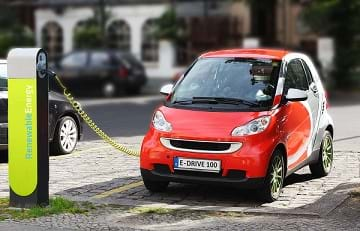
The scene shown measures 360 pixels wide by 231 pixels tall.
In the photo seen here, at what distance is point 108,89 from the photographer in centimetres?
2884

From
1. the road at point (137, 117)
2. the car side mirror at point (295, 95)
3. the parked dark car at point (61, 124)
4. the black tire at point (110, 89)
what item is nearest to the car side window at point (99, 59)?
the black tire at point (110, 89)

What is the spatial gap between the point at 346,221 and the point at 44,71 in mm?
3559

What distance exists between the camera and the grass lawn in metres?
8.30

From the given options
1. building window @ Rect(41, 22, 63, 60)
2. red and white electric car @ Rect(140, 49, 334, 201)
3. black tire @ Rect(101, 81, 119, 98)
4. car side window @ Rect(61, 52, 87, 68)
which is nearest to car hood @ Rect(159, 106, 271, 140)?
red and white electric car @ Rect(140, 49, 334, 201)

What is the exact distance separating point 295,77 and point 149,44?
25.8 m

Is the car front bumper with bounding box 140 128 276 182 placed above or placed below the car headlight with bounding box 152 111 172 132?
below

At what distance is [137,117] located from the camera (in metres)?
19.6

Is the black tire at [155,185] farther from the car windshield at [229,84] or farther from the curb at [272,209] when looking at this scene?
the car windshield at [229,84]

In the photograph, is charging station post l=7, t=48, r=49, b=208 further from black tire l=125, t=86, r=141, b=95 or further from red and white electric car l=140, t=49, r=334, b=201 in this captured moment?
black tire l=125, t=86, r=141, b=95

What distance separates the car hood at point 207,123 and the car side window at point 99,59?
781 inches

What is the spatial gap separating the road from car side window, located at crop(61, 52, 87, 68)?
248cm


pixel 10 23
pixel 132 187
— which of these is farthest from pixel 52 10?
pixel 132 187

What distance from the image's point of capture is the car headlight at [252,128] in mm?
8750

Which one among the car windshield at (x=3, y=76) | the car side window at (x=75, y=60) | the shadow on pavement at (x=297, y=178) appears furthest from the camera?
the car side window at (x=75, y=60)
